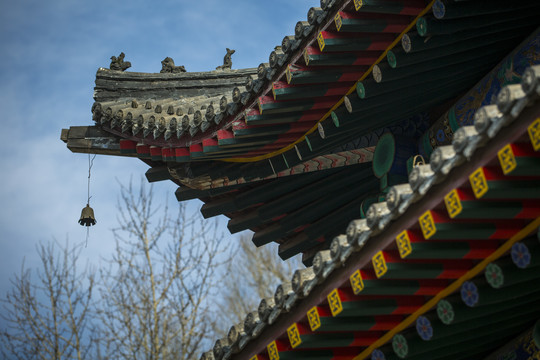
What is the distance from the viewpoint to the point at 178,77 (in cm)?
920

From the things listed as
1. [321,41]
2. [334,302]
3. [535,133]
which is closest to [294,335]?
[334,302]

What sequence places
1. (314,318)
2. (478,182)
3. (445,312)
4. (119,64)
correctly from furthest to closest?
(119,64), (314,318), (445,312), (478,182)

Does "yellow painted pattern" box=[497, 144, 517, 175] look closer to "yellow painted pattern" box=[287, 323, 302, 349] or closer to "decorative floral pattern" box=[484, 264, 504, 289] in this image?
"decorative floral pattern" box=[484, 264, 504, 289]

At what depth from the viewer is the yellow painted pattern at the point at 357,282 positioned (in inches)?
197

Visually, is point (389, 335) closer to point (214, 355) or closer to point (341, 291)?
point (341, 291)

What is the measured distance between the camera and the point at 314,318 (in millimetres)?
5461

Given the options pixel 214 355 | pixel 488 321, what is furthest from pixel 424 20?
pixel 214 355

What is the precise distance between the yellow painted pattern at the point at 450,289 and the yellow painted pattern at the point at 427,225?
592 mm

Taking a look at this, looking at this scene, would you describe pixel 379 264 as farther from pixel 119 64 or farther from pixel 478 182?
pixel 119 64

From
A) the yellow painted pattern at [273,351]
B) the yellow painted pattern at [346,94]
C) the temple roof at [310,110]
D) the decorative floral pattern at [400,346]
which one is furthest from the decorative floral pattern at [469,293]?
the yellow painted pattern at [346,94]

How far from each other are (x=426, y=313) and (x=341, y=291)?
0.68 metres

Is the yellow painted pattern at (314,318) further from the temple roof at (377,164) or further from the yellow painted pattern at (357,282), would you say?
the yellow painted pattern at (357,282)

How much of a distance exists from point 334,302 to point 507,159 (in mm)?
1789

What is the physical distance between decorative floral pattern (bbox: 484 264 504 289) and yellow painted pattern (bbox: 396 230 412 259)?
0.58 meters
